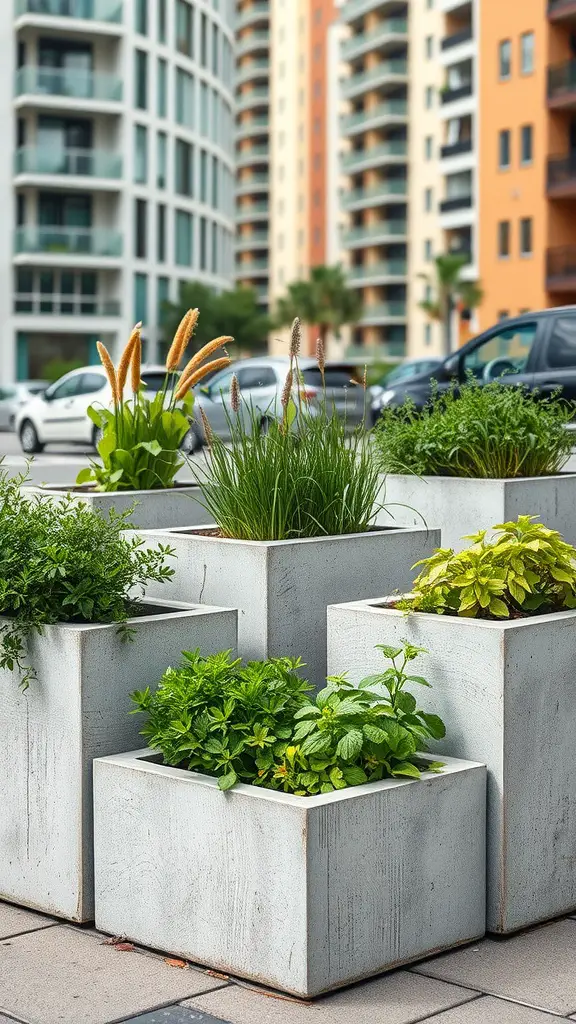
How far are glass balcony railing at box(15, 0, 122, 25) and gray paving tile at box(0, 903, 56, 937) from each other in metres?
62.1

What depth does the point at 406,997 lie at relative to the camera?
4.21 metres

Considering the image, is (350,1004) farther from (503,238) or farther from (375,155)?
(375,155)

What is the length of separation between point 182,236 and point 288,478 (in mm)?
64252

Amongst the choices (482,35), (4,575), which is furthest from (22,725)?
(482,35)

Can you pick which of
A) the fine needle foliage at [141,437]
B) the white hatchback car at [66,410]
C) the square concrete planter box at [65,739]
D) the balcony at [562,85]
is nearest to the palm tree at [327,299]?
the balcony at [562,85]

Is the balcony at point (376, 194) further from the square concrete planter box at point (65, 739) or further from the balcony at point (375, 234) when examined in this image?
the square concrete planter box at point (65, 739)

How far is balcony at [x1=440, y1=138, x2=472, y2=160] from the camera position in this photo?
8106cm

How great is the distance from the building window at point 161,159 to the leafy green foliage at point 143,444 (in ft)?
198

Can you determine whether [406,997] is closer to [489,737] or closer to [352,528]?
[489,737]

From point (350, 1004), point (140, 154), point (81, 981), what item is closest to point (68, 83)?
point (140, 154)

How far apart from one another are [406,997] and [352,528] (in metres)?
2.29

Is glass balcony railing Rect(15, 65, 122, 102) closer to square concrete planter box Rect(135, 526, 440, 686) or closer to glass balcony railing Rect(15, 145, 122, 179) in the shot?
glass balcony railing Rect(15, 145, 122, 179)

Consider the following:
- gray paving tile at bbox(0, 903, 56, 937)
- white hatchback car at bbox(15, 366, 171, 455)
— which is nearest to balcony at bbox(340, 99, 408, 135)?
white hatchback car at bbox(15, 366, 171, 455)

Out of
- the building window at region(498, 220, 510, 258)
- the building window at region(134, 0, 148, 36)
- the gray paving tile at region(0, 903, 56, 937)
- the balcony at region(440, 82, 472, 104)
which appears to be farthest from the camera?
the balcony at region(440, 82, 472, 104)
